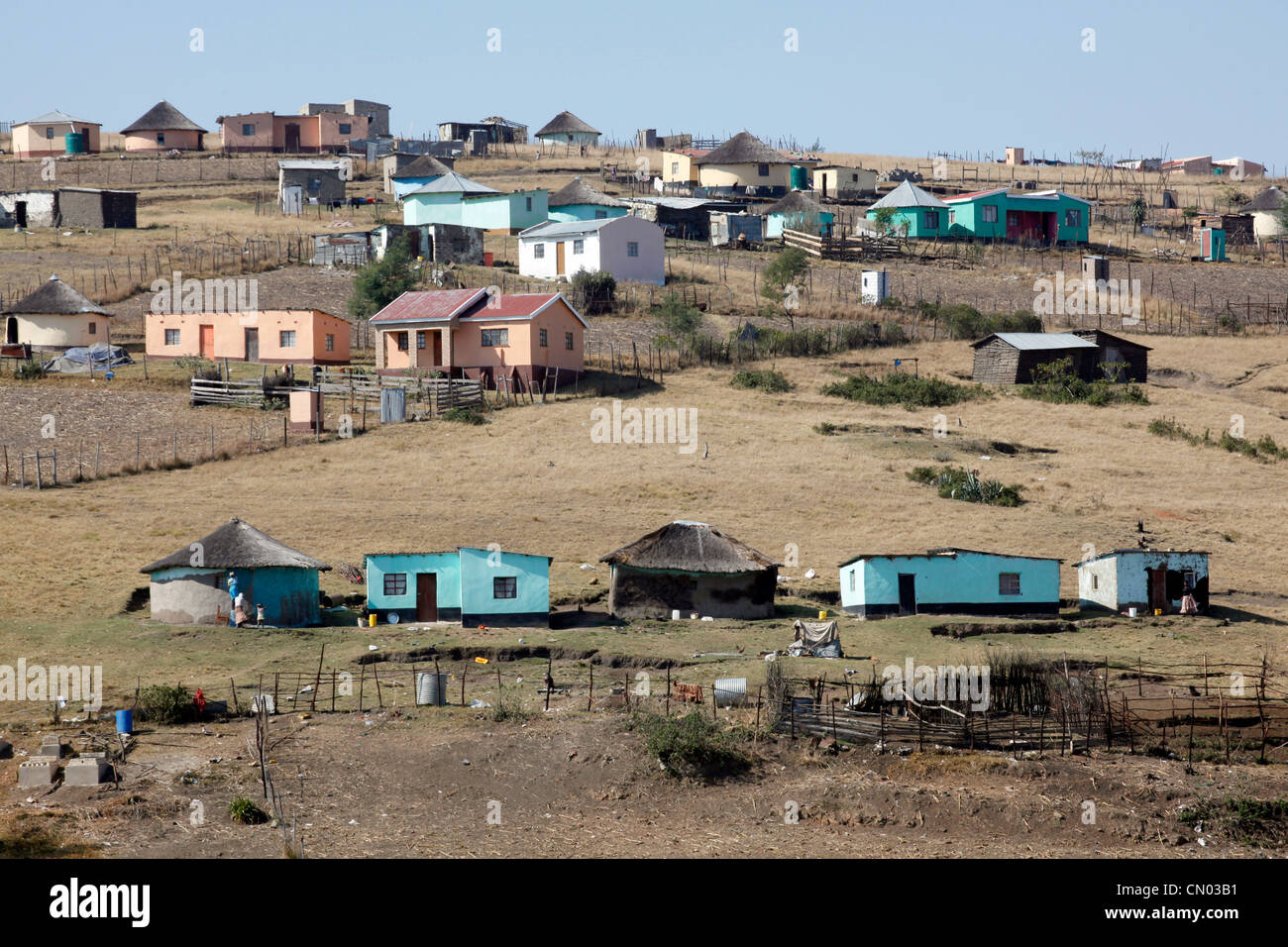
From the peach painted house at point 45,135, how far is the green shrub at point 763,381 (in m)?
65.1

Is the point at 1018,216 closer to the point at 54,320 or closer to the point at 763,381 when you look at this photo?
the point at 763,381

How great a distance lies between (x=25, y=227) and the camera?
284 feet

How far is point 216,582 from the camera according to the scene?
34.9 meters

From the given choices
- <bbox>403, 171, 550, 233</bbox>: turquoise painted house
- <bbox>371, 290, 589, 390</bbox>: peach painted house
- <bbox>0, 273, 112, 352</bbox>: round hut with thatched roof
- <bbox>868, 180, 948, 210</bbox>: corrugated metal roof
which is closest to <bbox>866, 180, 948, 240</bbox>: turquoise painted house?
<bbox>868, 180, 948, 210</bbox>: corrugated metal roof

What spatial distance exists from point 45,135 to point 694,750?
96.8 m

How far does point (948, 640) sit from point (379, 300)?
130 feet

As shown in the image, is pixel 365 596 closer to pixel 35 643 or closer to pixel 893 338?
pixel 35 643

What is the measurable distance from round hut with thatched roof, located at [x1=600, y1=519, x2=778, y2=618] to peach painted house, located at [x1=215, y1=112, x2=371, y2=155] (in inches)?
3289

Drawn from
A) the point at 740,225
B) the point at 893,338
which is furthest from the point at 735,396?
the point at 740,225

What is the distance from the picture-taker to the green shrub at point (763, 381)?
61.2 m

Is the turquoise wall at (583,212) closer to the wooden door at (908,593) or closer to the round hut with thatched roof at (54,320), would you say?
the round hut with thatched roof at (54,320)

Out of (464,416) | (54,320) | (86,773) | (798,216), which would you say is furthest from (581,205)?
(86,773)

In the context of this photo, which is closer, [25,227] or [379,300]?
[379,300]

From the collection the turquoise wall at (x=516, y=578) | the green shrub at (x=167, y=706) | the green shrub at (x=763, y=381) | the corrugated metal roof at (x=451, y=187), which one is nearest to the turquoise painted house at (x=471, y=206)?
the corrugated metal roof at (x=451, y=187)
